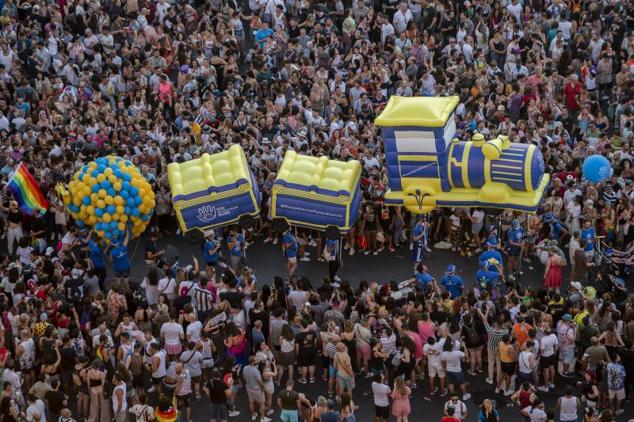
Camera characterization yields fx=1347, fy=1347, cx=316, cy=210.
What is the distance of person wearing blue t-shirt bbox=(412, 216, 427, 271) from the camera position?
961 inches

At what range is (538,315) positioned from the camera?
2067 centimetres

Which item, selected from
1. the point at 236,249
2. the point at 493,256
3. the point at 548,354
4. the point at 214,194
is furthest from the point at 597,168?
the point at 214,194

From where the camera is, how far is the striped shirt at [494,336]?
20.6 meters

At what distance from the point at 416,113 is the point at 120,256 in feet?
19.3

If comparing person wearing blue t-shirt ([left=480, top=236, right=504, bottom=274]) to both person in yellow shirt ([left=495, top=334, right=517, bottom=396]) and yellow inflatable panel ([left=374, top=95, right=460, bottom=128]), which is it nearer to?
yellow inflatable panel ([left=374, top=95, right=460, bottom=128])

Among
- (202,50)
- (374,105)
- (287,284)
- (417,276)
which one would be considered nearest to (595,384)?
(417,276)

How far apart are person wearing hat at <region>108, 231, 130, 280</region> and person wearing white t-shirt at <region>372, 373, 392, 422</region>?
6322mm

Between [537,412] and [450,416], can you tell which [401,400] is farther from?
[537,412]

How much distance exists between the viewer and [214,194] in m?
24.4

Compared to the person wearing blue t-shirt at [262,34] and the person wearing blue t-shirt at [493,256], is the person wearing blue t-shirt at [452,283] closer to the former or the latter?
the person wearing blue t-shirt at [493,256]

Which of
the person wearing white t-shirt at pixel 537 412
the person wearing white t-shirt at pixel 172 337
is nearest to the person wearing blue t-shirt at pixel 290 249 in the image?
the person wearing white t-shirt at pixel 172 337

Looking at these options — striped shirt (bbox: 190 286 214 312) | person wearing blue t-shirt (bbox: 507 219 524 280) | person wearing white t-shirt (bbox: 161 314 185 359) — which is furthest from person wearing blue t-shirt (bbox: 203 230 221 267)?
person wearing blue t-shirt (bbox: 507 219 524 280)

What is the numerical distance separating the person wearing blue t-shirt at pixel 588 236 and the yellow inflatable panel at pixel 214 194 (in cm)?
590

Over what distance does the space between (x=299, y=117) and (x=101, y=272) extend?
6206 mm
